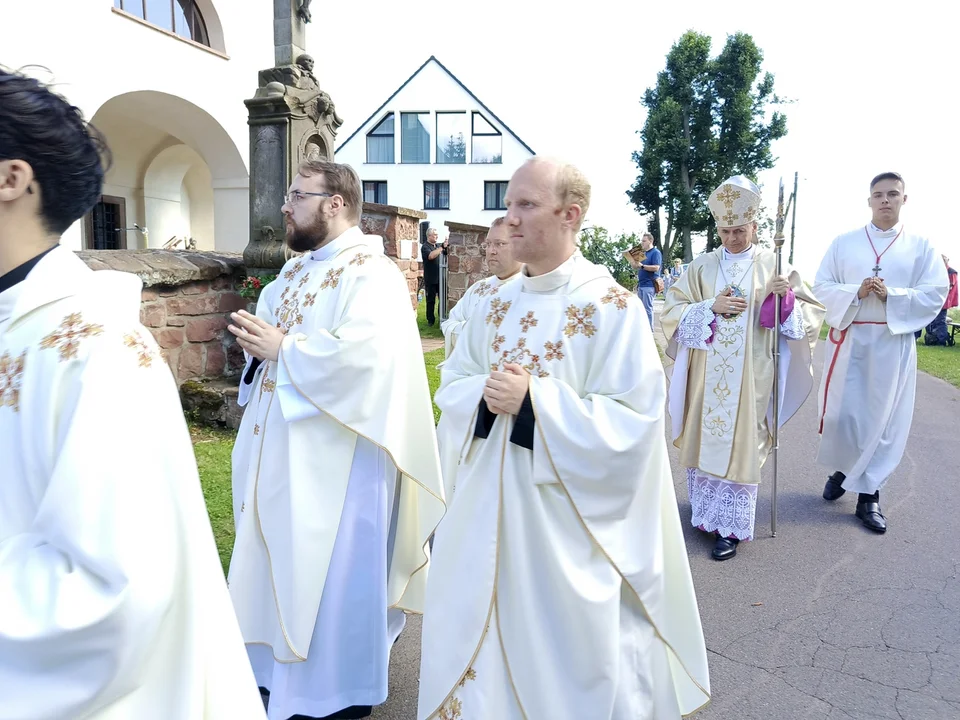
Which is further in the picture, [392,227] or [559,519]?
[392,227]

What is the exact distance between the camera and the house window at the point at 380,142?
35.8m

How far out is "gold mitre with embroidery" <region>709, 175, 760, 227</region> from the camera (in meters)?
4.31

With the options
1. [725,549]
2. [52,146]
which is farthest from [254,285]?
[52,146]

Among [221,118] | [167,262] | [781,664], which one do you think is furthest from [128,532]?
[221,118]

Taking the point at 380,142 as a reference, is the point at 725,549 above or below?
below

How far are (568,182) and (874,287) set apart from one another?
3628mm

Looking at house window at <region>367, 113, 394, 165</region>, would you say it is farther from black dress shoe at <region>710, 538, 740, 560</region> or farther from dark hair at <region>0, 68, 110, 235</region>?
dark hair at <region>0, 68, 110, 235</region>

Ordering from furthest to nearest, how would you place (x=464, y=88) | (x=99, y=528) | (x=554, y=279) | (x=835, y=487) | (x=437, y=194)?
1. (x=437, y=194)
2. (x=464, y=88)
3. (x=835, y=487)
4. (x=554, y=279)
5. (x=99, y=528)

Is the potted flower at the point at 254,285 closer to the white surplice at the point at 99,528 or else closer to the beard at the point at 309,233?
the beard at the point at 309,233

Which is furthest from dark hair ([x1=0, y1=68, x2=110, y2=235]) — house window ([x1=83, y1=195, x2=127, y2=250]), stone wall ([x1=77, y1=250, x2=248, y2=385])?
house window ([x1=83, y1=195, x2=127, y2=250])

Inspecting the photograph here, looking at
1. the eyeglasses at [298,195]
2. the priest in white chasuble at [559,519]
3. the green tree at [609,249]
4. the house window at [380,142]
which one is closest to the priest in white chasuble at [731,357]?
the priest in white chasuble at [559,519]

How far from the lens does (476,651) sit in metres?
2.22

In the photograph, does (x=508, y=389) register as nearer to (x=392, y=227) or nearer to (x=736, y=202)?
(x=736, y=202)

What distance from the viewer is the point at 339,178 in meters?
3.06
